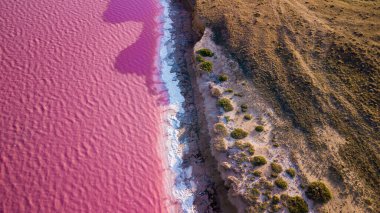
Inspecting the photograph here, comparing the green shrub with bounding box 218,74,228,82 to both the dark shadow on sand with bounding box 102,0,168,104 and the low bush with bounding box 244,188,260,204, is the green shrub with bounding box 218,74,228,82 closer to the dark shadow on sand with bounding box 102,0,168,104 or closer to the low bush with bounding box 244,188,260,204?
the dark shadow on sand with bounding box 102,0,168,104

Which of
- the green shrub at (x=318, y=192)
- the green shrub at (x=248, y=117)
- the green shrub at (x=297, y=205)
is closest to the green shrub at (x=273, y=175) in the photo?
the green shrub at (x=297, y=205)

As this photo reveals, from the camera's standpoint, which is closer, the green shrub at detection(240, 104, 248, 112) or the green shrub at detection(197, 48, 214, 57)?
the green shrub at detection(240, 104, 248, 112)

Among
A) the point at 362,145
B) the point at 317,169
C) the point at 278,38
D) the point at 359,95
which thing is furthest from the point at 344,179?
the point at 278,38

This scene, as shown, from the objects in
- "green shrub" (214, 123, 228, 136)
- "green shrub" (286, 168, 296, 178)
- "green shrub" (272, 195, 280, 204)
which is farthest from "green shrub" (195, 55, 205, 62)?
"green shrub" (272, 195, 280, 204)

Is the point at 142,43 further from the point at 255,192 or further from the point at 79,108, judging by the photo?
the point at 255,192

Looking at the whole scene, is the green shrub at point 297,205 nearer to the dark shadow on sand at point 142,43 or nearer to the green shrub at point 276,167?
the green shrub at point 276,167

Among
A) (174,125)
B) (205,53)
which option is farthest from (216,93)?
(205,53)
